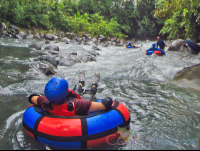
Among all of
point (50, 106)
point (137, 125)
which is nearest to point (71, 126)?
point (50, 106)

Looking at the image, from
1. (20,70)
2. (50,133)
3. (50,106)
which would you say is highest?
(50,106)

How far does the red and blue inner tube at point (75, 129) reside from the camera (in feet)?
7.27

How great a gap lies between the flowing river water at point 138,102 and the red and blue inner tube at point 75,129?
16 centimetres

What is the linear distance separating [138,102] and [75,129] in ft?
6.51

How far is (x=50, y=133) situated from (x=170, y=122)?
1.95 meters

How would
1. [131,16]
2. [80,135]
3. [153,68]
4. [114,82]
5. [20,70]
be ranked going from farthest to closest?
→ [131,16] < [153,68] < [20,70] < [114,82] < [80,135]

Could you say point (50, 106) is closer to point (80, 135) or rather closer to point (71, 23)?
point (80, 135)

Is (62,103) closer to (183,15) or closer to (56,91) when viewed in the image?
(56,91)

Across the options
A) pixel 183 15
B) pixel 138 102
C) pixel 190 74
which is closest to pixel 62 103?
pixel 138 102

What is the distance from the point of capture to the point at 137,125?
9.60ft

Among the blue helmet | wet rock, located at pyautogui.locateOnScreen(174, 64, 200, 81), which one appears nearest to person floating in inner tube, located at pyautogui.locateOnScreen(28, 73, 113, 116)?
the blue helmet

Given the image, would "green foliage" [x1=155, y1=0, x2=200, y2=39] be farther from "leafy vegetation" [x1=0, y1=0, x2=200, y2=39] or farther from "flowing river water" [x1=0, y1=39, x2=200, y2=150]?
"flowing river water" [x1=0, y1=39, x2=200, y2=150]

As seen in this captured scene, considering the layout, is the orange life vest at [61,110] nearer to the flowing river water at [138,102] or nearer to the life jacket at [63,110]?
the life jacket at [63,110]

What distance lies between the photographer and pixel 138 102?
152 inches
